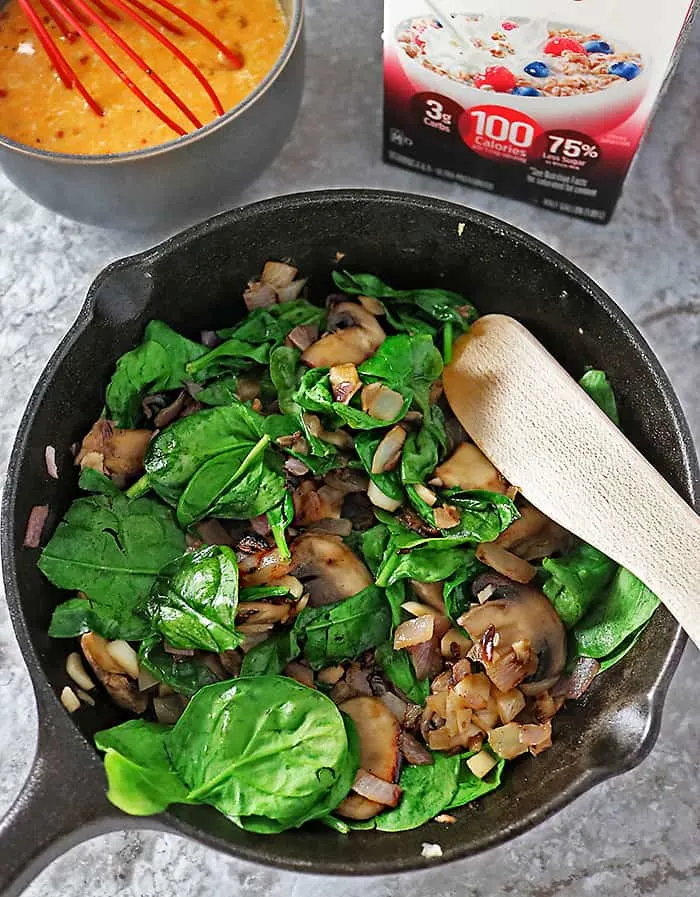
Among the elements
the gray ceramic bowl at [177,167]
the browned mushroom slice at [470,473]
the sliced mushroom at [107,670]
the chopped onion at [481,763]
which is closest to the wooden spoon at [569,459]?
the browned mushroom slice at [470,473]

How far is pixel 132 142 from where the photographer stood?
4.11 feet

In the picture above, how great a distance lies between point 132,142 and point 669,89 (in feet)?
2.48

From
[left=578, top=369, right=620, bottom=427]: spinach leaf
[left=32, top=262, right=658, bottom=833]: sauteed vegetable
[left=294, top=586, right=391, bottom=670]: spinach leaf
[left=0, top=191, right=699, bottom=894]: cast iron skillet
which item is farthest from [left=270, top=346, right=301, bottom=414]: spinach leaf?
[left=578, top=369, right=620, bottom=427]: spinach leaf

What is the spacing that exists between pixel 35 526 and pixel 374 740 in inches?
15.9

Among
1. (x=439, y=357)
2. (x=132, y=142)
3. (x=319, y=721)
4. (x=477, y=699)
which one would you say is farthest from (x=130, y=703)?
(x=132, y=142)

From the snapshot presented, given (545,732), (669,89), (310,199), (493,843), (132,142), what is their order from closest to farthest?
1. (493,843)
2. (545,732)
3. (310,199)
4. (132,142)
5. (669,89)

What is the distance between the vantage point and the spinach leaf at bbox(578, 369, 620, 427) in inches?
45.4

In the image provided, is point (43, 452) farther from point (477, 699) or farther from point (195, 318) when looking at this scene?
point (477, 699)

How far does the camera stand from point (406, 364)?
1120 millimetres

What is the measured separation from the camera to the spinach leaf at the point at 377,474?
1.11 m

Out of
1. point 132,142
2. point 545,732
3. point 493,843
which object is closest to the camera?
point 493,843

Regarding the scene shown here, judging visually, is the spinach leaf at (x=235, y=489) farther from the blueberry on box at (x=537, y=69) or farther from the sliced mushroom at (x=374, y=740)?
the blueberry on box at (x=537, y=69)

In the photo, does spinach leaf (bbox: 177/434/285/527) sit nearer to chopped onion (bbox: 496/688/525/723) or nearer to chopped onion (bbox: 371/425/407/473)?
chopped onion (bbox: 371/425/407/473)

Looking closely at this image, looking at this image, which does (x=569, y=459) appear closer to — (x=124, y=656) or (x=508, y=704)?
(x=508, y=704)
